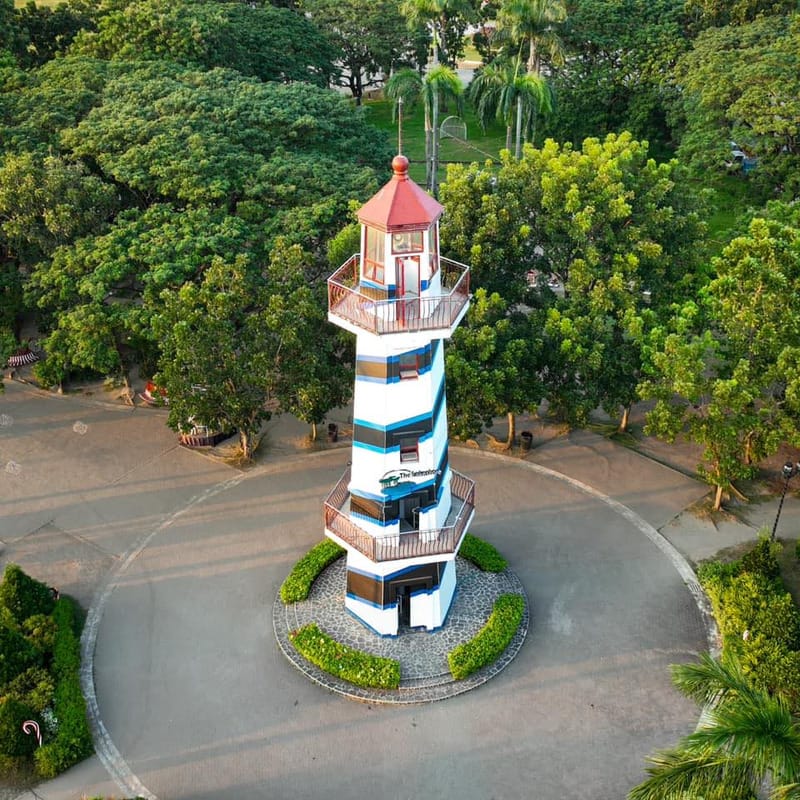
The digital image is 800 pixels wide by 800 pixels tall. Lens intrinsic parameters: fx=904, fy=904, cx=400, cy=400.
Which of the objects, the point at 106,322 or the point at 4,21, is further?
the point at 4,21

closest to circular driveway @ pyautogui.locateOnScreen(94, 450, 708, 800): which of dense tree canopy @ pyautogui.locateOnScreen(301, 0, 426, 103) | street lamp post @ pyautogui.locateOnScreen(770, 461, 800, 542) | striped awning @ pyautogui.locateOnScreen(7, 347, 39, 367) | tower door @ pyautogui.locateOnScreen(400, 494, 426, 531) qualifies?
street lamp post @ pyautogui.locateOnScreen(770, 461, 800, 542)

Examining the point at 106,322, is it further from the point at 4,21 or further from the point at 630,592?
the point at 4,21

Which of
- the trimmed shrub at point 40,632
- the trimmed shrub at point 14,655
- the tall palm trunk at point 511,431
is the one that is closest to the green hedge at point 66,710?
the trimmed shrub at point 40,632

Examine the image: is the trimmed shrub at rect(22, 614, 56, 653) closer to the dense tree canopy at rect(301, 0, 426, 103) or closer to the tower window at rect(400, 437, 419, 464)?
the tower window at rect(400, 437, 419, 464)

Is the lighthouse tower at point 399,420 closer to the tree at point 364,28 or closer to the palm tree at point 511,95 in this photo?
the palm tree at point 511,95

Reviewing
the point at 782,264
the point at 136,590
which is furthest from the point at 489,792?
the point at 782,264
